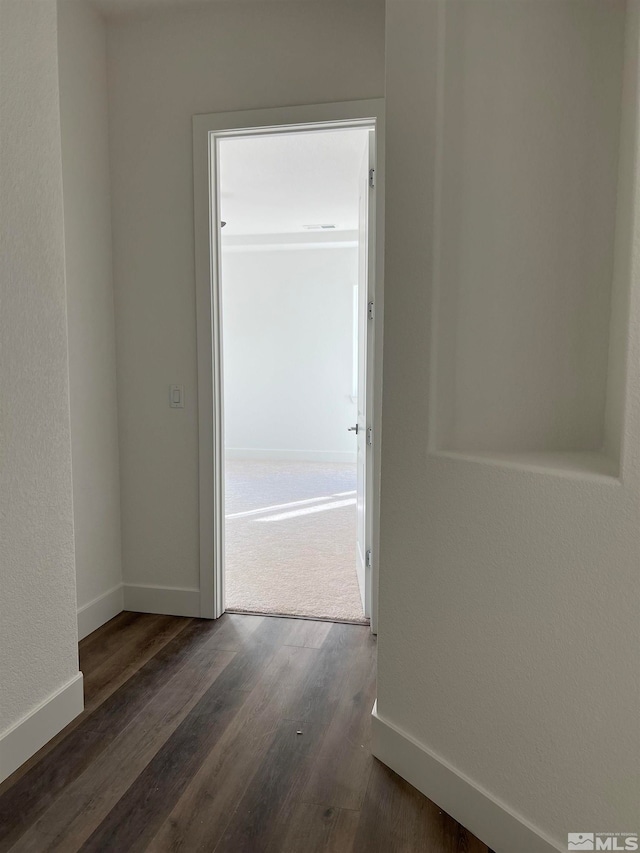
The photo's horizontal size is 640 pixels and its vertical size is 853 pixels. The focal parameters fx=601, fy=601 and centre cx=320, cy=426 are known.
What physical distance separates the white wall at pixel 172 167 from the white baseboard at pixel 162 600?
41 millimetres

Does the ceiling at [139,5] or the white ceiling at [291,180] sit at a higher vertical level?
the ceiling at [139,5]

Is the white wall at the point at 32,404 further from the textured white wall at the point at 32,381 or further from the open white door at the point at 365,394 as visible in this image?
the open white door at the point at 365,394

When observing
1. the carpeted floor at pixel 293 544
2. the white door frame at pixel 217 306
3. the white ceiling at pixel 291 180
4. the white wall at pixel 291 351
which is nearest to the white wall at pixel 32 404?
the white door frame at pixel 217 306

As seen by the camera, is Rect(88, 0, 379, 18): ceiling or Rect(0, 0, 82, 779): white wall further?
Rect(88, 0, 379, 18): ceiling

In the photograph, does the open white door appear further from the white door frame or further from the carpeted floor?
the carpeted floor

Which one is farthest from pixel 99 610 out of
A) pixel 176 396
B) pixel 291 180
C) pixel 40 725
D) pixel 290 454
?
pixel 290 454

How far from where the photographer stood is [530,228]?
1.64m

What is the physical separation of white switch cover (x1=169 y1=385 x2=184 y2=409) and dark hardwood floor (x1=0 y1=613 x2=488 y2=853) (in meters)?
1.12

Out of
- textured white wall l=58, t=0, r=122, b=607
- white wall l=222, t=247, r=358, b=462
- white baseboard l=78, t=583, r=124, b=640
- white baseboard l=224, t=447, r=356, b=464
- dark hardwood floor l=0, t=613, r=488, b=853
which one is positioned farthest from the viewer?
white baseboard l=224, t=447, r=356, b=464

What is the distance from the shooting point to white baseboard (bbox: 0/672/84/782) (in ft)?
6.06

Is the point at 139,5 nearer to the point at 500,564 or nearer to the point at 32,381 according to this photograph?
the point at 32,381

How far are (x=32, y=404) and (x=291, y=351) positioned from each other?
5973mm

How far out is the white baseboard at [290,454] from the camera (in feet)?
25.7

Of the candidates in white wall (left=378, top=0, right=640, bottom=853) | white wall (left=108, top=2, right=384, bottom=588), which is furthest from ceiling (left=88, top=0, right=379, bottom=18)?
white wall (left=378, top=0, right=640, bottom=853)
